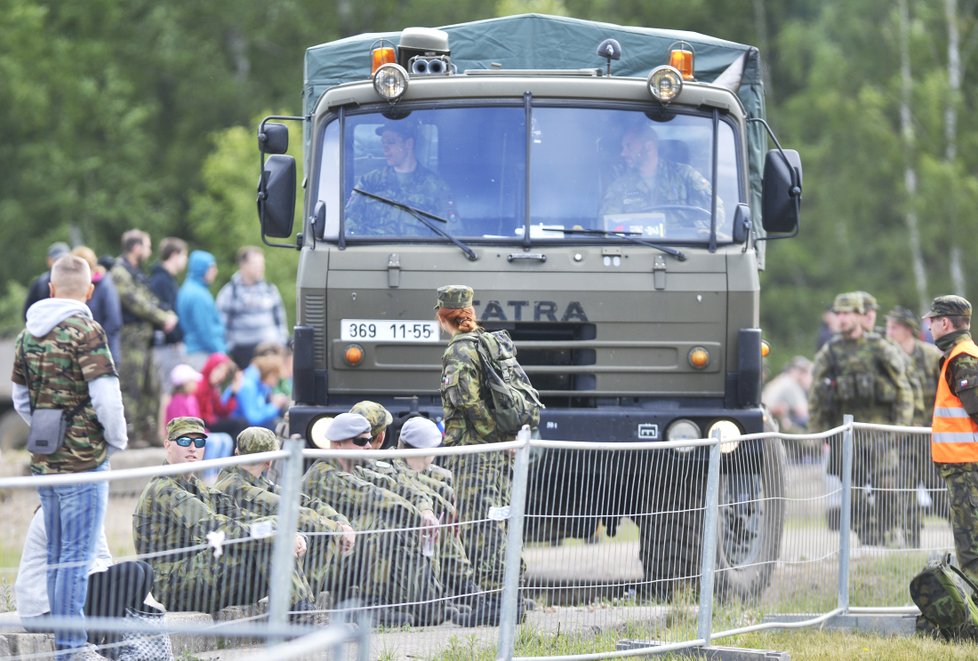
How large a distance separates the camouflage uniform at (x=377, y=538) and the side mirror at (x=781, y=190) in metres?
3.93

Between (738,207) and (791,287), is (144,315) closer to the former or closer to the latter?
(738,207)

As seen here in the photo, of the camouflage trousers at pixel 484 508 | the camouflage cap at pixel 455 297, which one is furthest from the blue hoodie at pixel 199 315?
the camouflage trousers at pixel 484 508

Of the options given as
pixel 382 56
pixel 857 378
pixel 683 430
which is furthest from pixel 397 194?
pixel 857 378

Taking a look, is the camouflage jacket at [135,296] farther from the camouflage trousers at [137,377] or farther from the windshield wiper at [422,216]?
the windshield wiper at [422,216]

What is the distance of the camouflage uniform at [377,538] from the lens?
611cm

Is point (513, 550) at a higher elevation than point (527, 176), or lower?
lower

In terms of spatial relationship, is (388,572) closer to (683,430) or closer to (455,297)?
(455,297)

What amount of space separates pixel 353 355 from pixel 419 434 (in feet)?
3.34

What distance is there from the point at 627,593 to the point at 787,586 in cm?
178

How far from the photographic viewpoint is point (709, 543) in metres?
7.96

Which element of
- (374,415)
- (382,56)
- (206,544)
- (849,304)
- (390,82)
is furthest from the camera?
(849,304)

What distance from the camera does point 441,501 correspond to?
670 cm

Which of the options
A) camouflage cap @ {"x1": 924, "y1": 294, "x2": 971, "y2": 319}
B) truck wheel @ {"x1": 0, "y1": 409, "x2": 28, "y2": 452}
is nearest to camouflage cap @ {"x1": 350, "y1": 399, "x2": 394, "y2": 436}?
camouflage cap @ {"x1": 924, "y1": 294, "x2": 971, "y2": 319}

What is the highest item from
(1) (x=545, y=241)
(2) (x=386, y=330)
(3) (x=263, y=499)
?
(1) (x=545, y=241)
